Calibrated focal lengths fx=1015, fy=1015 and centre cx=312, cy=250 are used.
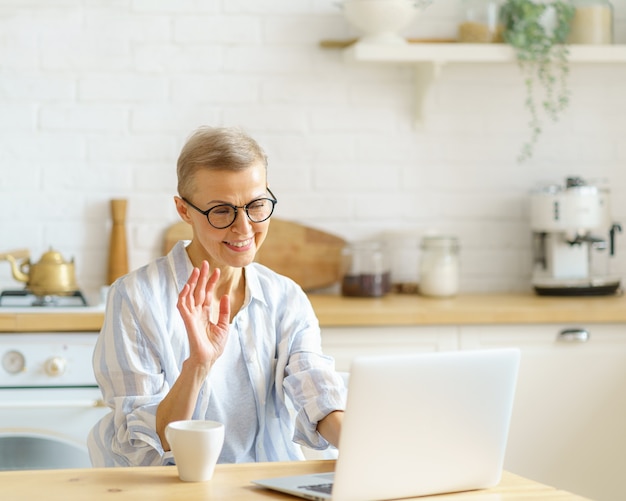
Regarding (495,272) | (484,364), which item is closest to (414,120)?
(495,272)

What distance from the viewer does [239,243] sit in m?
1.99

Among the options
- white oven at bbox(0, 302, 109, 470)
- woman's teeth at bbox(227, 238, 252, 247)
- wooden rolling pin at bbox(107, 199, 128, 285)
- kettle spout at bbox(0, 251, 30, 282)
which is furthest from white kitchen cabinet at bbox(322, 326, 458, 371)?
woman's teeth at bbox(227, 238, 252, 247)

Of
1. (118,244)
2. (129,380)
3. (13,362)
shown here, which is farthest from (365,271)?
(129,380)

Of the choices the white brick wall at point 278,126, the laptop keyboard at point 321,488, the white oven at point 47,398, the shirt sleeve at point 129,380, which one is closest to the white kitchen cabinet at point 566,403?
the white brick wall at point 278,126

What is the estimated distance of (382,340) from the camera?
3023mm

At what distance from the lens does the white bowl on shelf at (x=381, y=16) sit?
3.28m

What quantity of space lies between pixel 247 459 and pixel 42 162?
1.72 metres

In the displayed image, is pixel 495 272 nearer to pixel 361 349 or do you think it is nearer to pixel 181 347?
pixel 361 349

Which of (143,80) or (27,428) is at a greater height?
(143,80)

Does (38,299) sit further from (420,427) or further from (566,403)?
(420,427)

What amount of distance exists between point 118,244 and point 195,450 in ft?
6.43

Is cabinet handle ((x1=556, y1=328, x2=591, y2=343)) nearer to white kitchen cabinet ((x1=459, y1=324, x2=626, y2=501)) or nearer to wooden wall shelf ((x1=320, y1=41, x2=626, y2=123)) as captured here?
white kitchen cabinet ((x1=459, y1=324, x2=626, y2=501))

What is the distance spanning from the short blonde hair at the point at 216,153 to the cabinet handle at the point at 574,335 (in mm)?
1401

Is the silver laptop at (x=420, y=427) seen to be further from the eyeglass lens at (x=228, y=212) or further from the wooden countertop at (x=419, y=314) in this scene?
the wooden countertop at (x=419, y=314)
